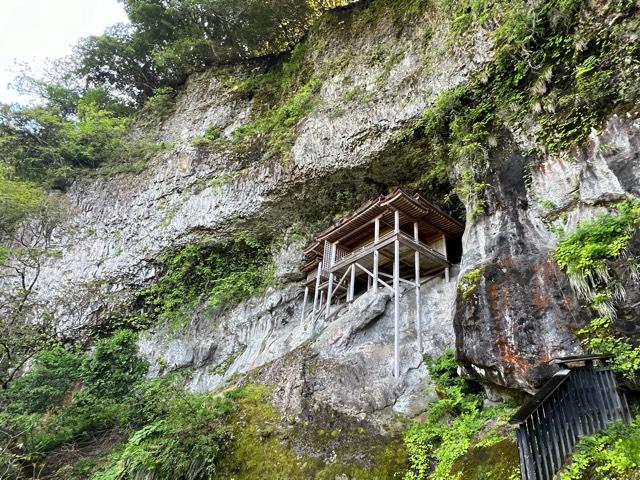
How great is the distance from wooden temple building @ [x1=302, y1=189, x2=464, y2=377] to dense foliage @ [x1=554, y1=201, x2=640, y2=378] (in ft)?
15.7

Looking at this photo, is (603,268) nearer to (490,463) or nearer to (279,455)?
(490,463)

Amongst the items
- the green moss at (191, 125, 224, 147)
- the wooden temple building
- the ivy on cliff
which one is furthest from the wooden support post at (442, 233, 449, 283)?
the green moss at (191, 125, 224, 147)

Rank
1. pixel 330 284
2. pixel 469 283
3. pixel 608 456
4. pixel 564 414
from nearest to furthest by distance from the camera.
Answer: pixel 608 456
pixel 564 414
pixel 469 283
pixel 330 284

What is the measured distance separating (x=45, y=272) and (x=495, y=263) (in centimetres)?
2025

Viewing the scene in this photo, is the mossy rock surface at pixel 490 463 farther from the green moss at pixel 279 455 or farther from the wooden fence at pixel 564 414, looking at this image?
the green moss at pixel 279 455

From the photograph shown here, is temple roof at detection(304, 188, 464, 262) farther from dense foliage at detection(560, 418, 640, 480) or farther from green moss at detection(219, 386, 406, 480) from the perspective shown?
dense foliage at detection(560, 418, 640, 480)

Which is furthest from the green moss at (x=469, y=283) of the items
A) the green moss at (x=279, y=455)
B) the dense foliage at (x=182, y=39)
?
the dense foliage at (x=182, y=39)

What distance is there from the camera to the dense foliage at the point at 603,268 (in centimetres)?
567

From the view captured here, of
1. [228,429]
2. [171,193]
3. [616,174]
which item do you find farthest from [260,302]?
[616,174]

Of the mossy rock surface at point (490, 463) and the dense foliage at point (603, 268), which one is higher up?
the dense foliage at point (603, 268)

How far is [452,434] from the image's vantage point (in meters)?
6.72

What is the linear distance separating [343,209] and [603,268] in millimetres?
10408

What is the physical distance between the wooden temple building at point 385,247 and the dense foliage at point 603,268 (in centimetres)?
478

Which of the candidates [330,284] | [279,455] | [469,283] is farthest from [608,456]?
[330,284]
